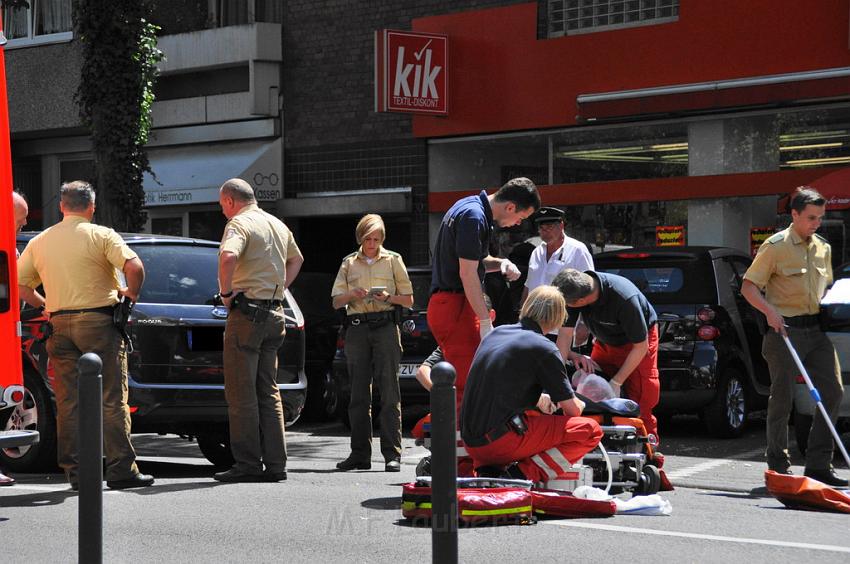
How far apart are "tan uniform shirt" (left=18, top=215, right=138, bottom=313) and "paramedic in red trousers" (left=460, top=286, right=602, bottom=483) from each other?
2.31m

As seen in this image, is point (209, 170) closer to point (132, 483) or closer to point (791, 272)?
point (132, 483)

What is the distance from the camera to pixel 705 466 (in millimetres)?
10695

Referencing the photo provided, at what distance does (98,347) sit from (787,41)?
32.2ft

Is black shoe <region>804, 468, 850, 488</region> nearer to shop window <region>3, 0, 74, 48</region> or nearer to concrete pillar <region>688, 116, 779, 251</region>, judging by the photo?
concrete pillar <region>688, 116, 779, 251</region>

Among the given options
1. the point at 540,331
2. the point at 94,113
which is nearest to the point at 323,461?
the point at 540,331

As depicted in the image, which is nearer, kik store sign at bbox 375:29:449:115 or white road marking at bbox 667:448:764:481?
white road marking at bbox 667:448:764:481

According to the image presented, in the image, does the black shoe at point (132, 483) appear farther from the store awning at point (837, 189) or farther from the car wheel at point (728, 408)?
the store awning at point (837, 189)

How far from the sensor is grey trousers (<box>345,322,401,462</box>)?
10133 mm

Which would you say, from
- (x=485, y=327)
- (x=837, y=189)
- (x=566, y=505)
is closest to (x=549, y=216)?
(x=485, y=327)

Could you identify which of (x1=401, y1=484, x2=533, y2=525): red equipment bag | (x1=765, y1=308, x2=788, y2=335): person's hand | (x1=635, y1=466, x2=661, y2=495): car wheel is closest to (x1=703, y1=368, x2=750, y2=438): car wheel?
(x1=765, y1=308, x2=788, y2=335): person's hand

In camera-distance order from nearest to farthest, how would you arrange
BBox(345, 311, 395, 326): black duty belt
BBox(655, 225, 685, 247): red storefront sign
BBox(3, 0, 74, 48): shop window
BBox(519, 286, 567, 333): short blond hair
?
BBox(519, 286, 567, 333): short blond hair < BBox(345, 311, 395, 326): black duty belt < BBox(655, 225, 685, 247): red storefront sign < BBox(3, 0, 74, 48): shop window

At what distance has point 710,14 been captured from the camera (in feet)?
53.6

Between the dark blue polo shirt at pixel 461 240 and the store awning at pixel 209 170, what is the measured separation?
12825mm

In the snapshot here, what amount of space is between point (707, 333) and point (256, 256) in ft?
15.6
